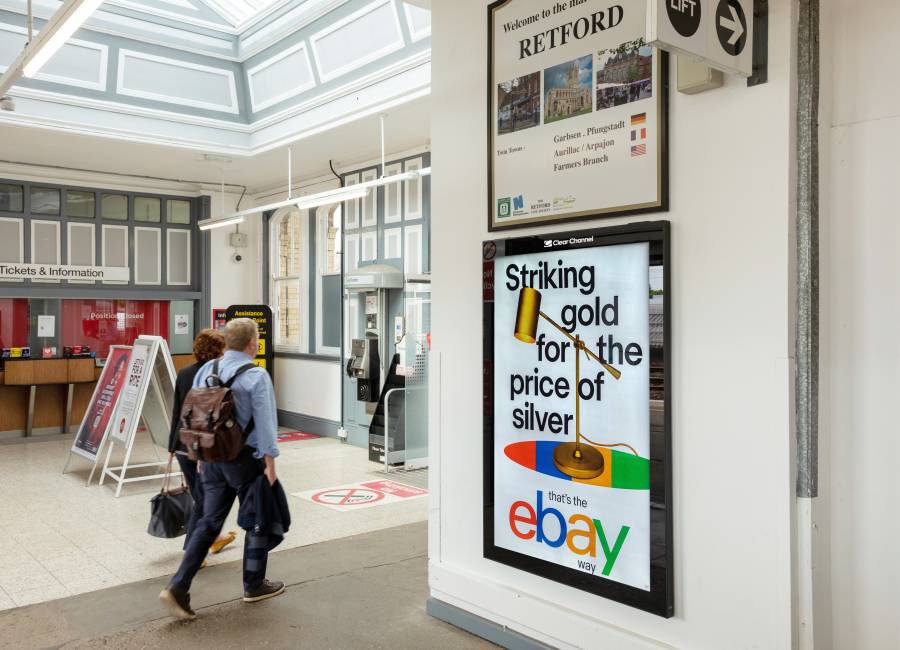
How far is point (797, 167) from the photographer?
2.55 m

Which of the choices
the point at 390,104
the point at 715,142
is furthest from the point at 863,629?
the point at 390,104

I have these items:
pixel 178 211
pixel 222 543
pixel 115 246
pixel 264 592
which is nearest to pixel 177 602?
pixel 264 592

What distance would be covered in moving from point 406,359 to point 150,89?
362cm

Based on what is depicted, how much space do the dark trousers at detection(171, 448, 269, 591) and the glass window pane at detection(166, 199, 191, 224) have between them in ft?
24.3

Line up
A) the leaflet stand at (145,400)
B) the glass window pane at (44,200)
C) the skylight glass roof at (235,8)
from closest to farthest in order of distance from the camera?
the leaflet stand at (145,400) < the skylight glass roof at (235,8) < the glass window pane at (44,200)

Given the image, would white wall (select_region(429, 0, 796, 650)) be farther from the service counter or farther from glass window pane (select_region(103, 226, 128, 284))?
glass window pane (select_region(103, 226, 128, 284))

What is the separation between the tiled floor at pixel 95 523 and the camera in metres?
Answer: 4.42

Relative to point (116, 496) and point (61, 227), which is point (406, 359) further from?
point (61, 227)

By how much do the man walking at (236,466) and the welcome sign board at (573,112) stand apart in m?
1.37

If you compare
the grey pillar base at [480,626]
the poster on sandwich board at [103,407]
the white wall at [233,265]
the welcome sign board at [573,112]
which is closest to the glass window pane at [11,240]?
the white wall at [233,265]

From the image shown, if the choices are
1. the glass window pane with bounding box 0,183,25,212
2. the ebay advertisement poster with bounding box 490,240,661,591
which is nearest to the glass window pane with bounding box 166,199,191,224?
the glass window pane with bounding box 0,183,25,212

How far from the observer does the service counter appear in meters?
8.95

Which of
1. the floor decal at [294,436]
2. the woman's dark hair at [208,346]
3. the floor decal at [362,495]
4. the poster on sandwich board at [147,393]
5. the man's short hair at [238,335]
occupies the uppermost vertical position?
the man's short hair at [238,335]

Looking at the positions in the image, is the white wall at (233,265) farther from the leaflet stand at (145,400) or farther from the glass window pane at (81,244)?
the leaflet stand at (145,400)
